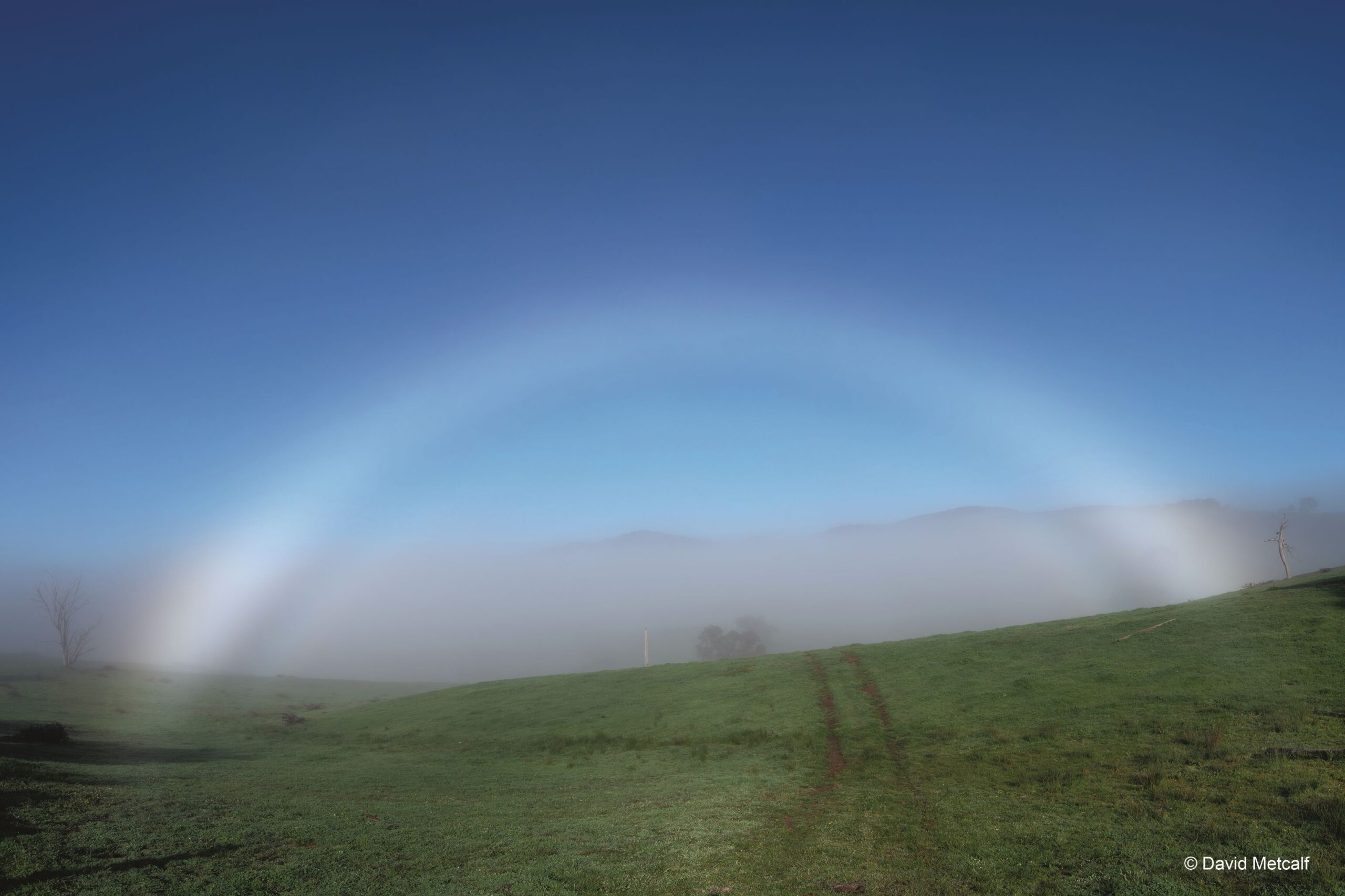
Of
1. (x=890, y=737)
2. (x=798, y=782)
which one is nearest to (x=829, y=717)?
A: (x=890, y=737)

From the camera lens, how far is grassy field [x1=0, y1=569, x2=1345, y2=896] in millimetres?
18047

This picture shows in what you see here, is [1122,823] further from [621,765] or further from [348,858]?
[621,765]

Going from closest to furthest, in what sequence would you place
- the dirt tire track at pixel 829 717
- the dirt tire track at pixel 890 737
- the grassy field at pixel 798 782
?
1. the grassy field at pixel 798 782
2. the dirt tire track at pixel 890 737
3. the dirt tire track at pixel 829 717

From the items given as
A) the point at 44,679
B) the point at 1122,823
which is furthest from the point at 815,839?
the point at 44,679

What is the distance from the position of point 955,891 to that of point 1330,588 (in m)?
47.9

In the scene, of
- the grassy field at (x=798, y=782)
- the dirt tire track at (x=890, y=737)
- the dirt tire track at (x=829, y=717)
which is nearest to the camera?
the grassy field at (x=798, y=782)

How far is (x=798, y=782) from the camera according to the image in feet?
107

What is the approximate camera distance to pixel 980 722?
124 feet

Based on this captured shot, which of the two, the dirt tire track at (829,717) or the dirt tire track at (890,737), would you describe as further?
the dirt tire track at (829,717)

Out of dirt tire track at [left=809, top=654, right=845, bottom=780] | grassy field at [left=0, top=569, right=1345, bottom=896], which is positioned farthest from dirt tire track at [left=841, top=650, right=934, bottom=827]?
dirt tire track at [left=809, top=654, right=845, bottom=780]

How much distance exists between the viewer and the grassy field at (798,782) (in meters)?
18.0

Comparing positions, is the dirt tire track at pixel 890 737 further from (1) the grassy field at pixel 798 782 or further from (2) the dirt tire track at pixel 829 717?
(2) the dirt tire track at pixel 829 717

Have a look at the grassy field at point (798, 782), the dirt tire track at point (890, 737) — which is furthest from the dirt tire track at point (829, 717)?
the dirt tire track at point (890, 737)

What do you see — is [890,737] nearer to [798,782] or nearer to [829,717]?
[829,717]
